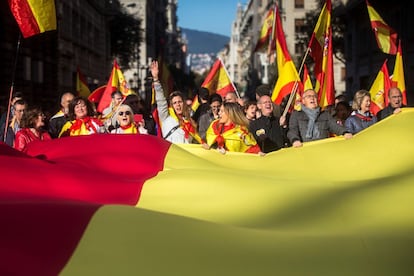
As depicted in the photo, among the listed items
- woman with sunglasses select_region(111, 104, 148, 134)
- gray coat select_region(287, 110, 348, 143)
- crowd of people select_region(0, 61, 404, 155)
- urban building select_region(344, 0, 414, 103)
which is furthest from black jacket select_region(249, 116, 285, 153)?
urban building select_region(344, 0, 414, 103)

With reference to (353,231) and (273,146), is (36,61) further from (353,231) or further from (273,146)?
(353,231)

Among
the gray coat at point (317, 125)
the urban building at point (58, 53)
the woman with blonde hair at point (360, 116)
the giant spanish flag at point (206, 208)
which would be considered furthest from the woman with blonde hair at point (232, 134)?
the urban building at point (58, 53)

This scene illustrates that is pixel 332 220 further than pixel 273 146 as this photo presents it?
No

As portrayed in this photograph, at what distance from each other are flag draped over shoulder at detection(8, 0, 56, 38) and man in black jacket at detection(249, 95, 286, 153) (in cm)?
297

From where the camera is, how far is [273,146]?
8.47m

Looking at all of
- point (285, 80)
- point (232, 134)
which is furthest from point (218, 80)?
point (232, 134)

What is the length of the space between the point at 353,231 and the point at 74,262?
1621 millimetres

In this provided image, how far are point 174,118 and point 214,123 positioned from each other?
0.80 metres

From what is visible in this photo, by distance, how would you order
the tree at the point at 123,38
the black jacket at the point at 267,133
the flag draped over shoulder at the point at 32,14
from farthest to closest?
the tree at the point at 123,38
the flag draped over shoulder at the point at 32,14
the black jacket at the point at 267,133

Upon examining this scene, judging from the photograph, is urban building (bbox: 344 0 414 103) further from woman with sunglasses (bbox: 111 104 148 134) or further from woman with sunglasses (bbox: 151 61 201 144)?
woman with sunglasses (bbox: 111 104 148 134)

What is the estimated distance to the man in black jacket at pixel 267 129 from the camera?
331 inches

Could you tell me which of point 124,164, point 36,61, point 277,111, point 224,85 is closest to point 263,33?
point 224,85

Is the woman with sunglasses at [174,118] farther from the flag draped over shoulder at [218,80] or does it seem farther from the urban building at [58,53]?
the urban building at [58,53]

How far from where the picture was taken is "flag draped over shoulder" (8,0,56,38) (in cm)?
865
